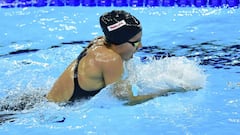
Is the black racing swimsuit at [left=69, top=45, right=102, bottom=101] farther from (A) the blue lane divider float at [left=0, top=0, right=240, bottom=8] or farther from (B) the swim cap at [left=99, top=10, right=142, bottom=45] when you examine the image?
(A) the blue lane divider float at [left=0, top=0, right=240, bottom=8]

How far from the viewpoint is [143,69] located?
4250mm

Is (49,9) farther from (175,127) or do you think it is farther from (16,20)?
(175,127)

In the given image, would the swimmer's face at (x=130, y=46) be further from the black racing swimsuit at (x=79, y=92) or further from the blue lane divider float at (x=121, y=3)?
the blue lane divider float at (x=121, y=3)

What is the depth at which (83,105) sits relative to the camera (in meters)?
3.76

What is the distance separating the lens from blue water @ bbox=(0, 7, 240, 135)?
3605 mm

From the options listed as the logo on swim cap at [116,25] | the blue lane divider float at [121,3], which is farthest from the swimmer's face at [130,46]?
the blue lane divider float at [121,3]

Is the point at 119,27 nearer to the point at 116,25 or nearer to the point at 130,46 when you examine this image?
the point at 116,25

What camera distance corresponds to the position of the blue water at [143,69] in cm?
361

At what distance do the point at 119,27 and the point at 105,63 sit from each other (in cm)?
29

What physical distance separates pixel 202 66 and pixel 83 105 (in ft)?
5.95

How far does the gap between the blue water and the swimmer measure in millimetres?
96

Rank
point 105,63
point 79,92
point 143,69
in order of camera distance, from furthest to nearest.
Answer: point 143,69, point 79,92, point 105,63

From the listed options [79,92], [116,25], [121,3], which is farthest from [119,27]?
[121,3]

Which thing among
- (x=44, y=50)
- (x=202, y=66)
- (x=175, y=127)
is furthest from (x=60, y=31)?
(x=175, y=127)
